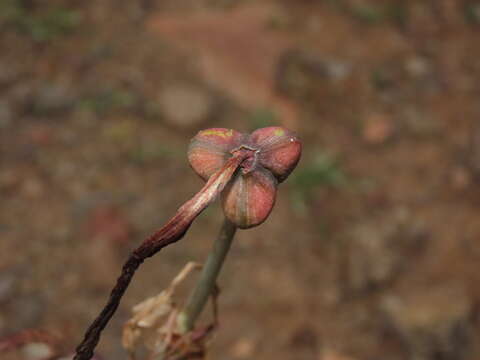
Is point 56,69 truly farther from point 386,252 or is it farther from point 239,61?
point 386,252

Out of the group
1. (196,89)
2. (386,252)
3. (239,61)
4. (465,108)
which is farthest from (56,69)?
(465,108)

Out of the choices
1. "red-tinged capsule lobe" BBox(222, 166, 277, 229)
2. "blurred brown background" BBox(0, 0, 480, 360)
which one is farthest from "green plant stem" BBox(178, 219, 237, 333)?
"blurred brown background" BBox(0, 0, 480, 360)

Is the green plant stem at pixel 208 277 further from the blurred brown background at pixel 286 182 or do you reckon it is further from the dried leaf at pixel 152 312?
the blurred brown background at pixel 286 182

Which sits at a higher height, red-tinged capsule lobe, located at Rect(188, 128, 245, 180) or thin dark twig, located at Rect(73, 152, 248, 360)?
red-tinged capsule lobe, located at Rect(188, 128, 245, 180)

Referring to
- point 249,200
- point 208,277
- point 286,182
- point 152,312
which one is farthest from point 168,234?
point 286,182

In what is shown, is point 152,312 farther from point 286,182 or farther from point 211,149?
point 286,182

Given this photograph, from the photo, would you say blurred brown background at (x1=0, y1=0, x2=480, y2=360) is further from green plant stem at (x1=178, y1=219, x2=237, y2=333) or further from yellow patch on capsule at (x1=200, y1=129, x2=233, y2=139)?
yellow patch on capsule at (x1=200, y1=129, x2=233, y2=139)
